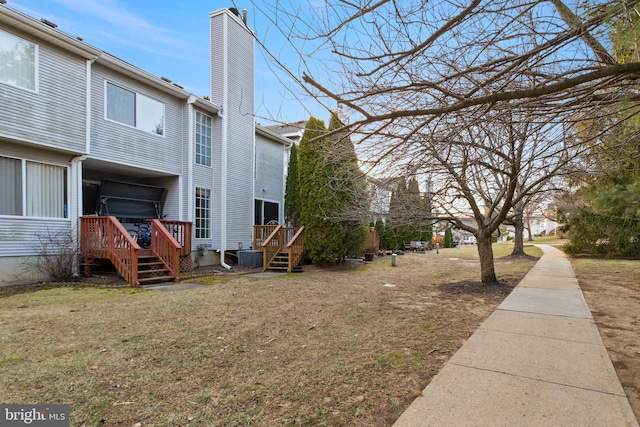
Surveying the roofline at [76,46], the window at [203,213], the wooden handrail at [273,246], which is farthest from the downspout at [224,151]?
the roofline at [76,46]

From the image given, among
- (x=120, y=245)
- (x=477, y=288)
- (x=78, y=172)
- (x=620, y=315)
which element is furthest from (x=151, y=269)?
(x=620, y=315)

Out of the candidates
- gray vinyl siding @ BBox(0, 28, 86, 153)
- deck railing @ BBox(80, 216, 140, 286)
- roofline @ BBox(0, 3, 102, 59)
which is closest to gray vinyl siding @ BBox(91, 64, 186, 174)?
gray vinyl siding @ BBox(0, 28, 86, 153)

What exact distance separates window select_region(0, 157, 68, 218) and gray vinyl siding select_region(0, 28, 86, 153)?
678mm

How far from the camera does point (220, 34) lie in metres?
12.3

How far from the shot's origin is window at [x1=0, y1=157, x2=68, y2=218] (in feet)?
24.6

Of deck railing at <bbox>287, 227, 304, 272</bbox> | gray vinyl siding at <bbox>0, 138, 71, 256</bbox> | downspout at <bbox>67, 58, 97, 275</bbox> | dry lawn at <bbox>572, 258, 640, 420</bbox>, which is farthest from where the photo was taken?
deck railing at <bbox>287, 227, 304, 272</bbox>

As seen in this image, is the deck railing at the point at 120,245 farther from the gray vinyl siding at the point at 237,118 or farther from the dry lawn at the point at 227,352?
the gray vinyl siding at the point at 237,118

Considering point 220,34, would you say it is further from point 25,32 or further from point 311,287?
point 311,287

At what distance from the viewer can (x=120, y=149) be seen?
376 inches

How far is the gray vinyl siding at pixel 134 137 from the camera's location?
9.03 meters

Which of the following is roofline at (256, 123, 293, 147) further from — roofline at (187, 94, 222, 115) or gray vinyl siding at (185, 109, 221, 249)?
roofline at (187, 94, 222, 115)

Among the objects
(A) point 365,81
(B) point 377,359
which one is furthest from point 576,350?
(A) point 365,81

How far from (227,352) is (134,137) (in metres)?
8.48

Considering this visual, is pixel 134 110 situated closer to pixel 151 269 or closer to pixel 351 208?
pixel 151 269
